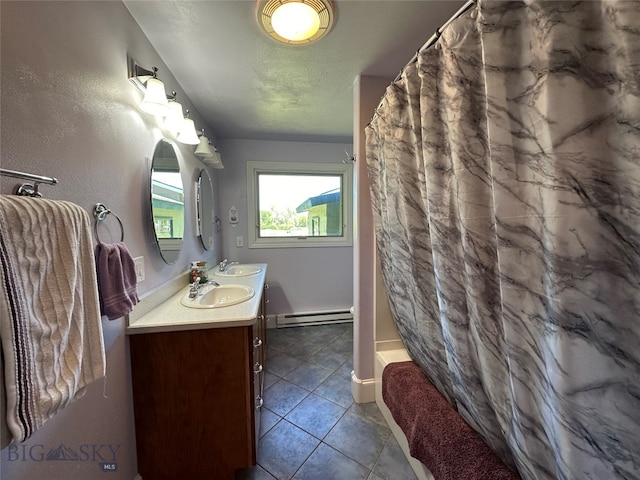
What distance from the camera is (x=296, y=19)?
1118mm

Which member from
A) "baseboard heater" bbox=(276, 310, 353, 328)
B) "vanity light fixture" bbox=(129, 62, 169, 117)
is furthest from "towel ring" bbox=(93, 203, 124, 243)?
"baseboard heater" bbox=(276, 310, 353, 328)

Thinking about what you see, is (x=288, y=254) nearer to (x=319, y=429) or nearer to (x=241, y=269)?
(x=241, y=269)

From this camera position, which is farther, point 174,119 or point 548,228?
point 174,119

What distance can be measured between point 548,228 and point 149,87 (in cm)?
160

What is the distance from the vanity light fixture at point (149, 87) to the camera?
3.75ft

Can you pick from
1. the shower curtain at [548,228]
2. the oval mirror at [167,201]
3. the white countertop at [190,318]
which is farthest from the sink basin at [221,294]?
the shower curtain at [548,228]

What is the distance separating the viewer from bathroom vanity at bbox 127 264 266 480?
3.66ft

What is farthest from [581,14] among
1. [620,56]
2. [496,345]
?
[496,345]

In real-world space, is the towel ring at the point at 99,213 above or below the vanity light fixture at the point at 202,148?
below

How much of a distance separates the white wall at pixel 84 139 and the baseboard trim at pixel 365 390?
4.34ft

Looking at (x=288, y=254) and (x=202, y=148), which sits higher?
(x=202, y=148)

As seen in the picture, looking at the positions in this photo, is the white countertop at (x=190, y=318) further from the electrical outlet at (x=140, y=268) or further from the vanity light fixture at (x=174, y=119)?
the vanity light fixture at (x=174, y=119)

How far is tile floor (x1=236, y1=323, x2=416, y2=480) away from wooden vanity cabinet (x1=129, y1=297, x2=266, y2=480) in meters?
0.26

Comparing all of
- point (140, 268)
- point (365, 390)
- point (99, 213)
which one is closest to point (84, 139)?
point (99, 213)
